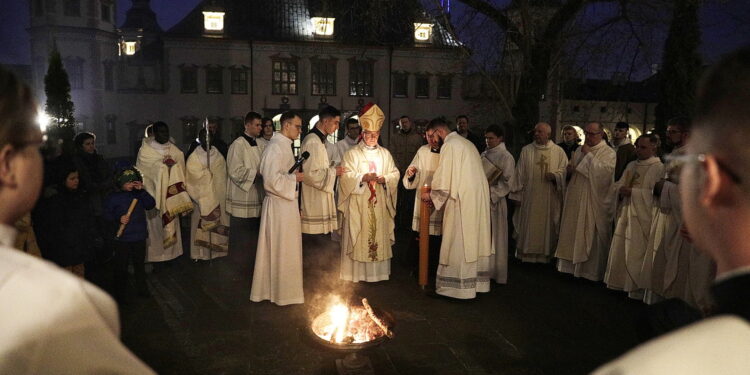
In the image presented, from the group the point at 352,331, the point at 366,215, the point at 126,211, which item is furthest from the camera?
the point at 366,215

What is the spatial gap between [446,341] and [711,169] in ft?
14.0

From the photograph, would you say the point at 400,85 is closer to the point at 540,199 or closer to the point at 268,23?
the point at 268,23

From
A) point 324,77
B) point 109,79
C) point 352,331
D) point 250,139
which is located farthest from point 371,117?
point 109,79

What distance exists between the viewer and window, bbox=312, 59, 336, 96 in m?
30.8

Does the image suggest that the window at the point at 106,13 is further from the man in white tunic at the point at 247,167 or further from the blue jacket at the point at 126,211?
the blue jacket at the point at 126,211

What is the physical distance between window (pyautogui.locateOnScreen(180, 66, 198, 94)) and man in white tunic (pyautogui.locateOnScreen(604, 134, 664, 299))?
27204 mm

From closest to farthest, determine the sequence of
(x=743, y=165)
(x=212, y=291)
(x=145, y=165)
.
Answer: (x=743, y=165) → (x=212, y=291) → (x=145, y=165)

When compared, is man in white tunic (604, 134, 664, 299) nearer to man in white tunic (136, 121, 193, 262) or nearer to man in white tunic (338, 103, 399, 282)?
man in white tunic (338, 103, 399, 282)

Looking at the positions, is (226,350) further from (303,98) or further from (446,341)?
(303,98)

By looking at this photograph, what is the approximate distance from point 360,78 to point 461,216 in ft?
85.2

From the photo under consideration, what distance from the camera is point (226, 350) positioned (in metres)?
4.71

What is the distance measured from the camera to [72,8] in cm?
3319

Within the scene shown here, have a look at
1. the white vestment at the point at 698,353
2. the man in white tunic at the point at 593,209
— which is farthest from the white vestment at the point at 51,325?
the man in white tunic at the point at 593,209

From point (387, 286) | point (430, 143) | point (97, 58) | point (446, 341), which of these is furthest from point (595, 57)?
point (97, 58)
